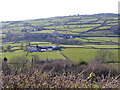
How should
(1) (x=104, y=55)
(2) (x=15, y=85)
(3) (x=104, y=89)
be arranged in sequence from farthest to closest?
(1) (x=104, y=55), (2) (x=15, y=85), (3) (x=104, y=89)

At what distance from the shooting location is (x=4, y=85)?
7.80 feet

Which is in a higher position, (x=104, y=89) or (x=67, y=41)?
(x=104, y=89)

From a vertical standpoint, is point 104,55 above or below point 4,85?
below

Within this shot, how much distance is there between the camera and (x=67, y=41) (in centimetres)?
3384

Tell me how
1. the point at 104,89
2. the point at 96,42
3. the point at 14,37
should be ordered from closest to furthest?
the point at 104,89
the point at 96,42
the point at 14,37

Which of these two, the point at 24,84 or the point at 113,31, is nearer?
the point at 24,84

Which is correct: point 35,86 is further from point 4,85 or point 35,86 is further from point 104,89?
point 104,89

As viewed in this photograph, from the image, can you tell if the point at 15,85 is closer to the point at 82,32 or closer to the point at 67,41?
the point at 67,41

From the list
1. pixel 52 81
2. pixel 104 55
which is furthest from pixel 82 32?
pixel 52 81

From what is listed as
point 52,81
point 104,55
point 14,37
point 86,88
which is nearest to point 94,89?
point 86,88

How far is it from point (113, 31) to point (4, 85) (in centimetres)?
3947

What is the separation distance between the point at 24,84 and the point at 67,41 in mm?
31517

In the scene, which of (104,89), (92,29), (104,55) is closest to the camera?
(104,89)

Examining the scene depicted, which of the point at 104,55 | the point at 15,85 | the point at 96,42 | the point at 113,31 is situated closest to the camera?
the point at 15,85
